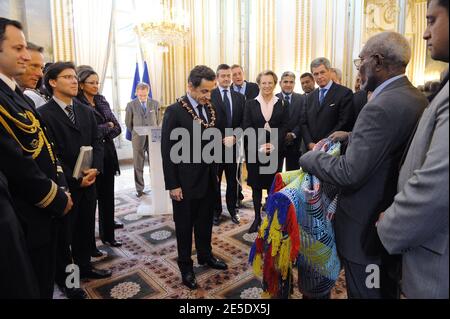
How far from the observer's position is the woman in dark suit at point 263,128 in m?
3.63

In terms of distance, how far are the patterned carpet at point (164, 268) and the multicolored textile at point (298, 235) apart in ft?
2.16

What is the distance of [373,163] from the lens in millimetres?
Answer: 1461

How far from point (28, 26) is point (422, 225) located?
7041 mm

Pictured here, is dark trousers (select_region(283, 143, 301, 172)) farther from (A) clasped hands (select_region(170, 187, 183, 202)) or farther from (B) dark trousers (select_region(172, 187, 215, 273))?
(A) clasped hands (select_region(170, 187, 183, 202))

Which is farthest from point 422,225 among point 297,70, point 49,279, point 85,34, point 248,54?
point 248,54

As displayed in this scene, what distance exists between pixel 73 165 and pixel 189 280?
1.21m

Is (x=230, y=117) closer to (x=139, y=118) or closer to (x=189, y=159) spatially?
(x=189, y=159)

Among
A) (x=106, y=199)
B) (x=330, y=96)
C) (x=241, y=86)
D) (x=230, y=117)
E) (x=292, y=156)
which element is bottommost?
(x=106, y=199)

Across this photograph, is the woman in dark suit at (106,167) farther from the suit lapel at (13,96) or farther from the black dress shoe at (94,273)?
the suit lapel at (13,96)

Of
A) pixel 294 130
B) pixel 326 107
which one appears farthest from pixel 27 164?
pixel 294 130

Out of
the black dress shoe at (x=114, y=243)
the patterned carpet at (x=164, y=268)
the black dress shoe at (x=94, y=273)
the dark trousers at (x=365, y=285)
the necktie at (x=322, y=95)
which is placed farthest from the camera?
the necktie at (x=322, y=95)

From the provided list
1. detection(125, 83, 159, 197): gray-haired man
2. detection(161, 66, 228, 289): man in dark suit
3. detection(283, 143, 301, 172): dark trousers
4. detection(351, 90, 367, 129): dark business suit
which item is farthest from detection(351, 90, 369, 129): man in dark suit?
detection(125, 83, 159, 197): gray-haired man

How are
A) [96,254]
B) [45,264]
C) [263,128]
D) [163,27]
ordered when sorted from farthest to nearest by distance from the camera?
[163,27] < [263,128] < [96,254] < [45,264]

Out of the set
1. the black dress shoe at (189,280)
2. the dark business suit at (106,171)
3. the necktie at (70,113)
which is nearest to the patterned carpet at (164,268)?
the black dress shoe at (189,280)
